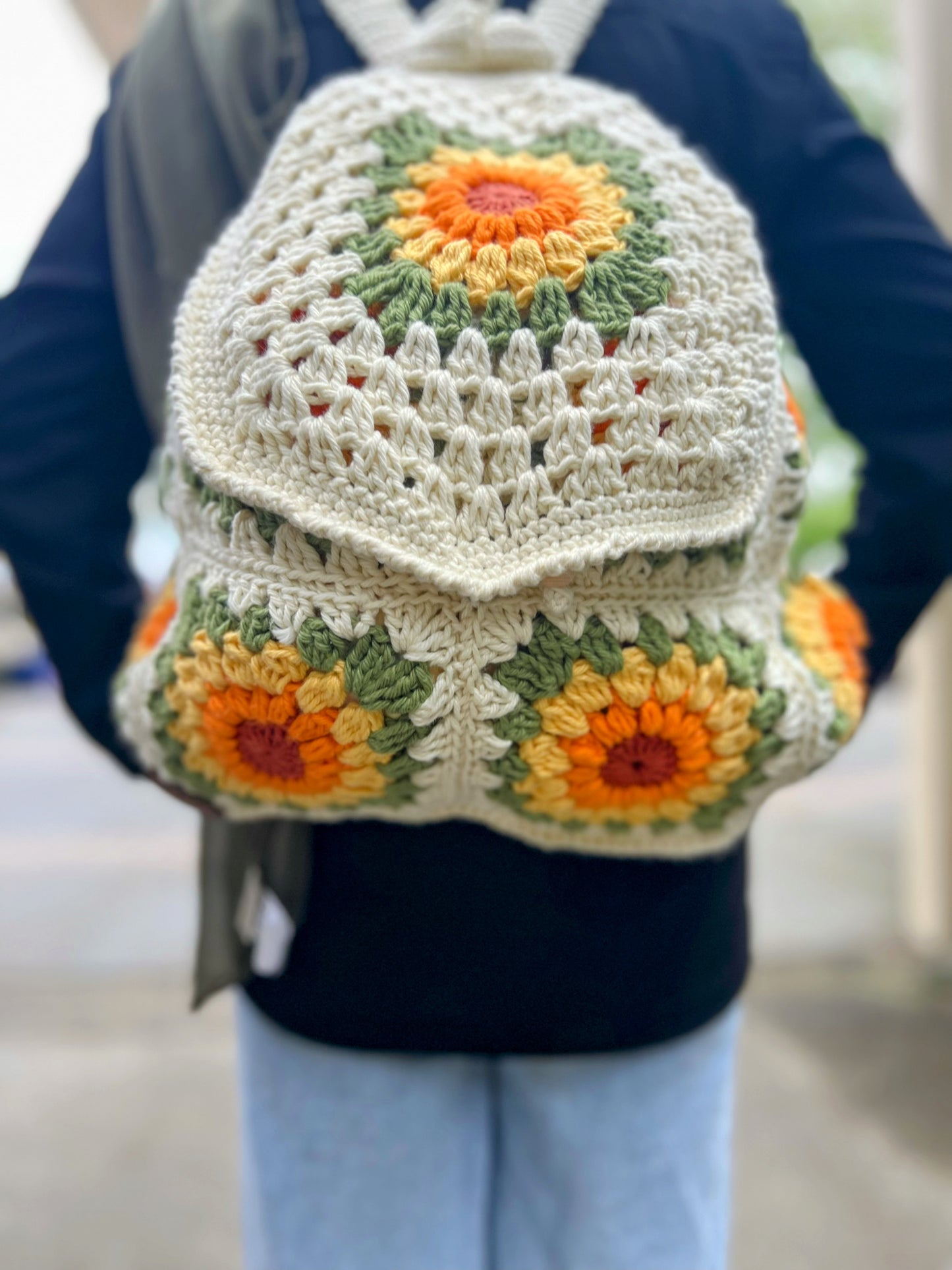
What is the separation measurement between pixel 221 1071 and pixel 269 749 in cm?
168

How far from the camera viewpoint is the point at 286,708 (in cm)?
63

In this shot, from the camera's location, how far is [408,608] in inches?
23.9

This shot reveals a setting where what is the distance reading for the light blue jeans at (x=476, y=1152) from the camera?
0.82m

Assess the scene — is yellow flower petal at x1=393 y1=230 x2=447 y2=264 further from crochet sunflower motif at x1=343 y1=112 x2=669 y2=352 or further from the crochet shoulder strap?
the crochet shoulder strap

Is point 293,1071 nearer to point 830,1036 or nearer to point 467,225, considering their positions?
point 467,225

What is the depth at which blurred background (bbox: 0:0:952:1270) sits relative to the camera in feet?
5.55

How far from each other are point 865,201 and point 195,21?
508 mm

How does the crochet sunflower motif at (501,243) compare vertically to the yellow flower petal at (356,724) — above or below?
above

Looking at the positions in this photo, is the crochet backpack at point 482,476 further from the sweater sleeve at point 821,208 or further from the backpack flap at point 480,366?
the sweater sleeve at point 821,208

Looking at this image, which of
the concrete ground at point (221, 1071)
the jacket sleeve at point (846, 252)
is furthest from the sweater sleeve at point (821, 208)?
the concrete ground at point (221, 1071)

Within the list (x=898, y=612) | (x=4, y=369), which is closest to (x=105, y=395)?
(x=4, y=369)

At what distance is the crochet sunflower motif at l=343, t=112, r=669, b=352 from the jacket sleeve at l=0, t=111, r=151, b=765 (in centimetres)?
26

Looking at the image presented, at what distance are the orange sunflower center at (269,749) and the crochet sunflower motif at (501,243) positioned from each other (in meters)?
0.25

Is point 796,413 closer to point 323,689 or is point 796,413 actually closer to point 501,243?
point 501,243
